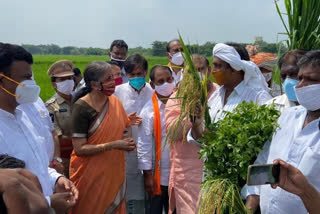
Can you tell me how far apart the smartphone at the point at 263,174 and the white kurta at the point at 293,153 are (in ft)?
1.40

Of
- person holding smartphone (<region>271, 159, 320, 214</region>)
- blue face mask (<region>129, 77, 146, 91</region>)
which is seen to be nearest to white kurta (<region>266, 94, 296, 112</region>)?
person holding smartphone (<region>271, 159, 320, 214</region>)

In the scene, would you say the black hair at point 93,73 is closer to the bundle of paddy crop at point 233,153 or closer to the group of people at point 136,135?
the group of people at point 136,135

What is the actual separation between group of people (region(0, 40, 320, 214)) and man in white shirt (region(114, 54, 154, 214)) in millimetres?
12

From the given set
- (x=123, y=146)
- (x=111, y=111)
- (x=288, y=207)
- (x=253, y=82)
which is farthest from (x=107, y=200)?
(x=288, y=207)

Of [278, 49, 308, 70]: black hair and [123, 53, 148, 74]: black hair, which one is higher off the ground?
[278, 49, 308, 70]: black hair

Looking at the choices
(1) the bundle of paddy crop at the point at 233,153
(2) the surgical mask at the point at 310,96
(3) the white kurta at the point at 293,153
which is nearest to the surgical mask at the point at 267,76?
(1) the bundle of paddy crop at the point at 233,153

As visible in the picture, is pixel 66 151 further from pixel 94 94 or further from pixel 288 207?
pixel 288 207

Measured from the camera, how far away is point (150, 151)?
5.09 meters

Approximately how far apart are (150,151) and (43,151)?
6.52 feet

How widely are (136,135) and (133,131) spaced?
7 cm

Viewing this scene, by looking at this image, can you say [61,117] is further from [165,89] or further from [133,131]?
[165,89]

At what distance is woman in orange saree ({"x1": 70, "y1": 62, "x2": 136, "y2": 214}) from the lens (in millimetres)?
4492

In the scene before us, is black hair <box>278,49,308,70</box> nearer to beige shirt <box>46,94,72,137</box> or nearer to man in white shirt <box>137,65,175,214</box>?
man in white shirt <box>137,65,175,214</box>

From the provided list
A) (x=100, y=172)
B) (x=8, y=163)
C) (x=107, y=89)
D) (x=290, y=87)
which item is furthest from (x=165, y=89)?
(x=8, y=163)
